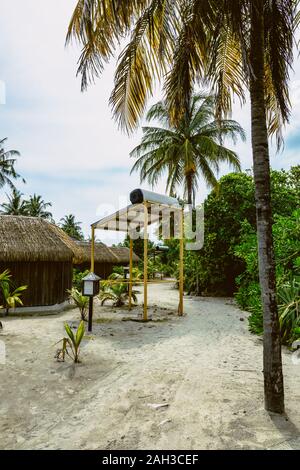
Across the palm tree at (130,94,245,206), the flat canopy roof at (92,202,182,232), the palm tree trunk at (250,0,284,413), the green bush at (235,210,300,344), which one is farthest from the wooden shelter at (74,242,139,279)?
the palm tree trunk at (250,0,284,413)

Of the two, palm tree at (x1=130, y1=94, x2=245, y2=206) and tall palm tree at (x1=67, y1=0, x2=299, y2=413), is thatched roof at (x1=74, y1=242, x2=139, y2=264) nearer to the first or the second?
palm tree at (x1=130, y1=94, x2=245, y2=206)

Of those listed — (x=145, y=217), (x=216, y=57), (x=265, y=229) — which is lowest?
(x=265, y=229)

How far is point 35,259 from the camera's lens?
10.3 metres

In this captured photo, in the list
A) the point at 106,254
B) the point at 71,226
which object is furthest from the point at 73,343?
the point at 71,226

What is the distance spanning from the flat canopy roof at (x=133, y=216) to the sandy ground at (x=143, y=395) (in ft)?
12.2

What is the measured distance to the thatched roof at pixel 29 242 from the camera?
10.2m

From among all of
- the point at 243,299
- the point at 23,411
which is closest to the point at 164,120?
the point at 243,299

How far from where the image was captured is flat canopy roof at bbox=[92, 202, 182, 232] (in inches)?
357

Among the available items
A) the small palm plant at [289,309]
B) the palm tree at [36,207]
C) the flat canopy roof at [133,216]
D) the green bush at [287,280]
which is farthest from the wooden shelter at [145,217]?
the palm tree at [36,207]

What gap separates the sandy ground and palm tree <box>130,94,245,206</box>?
11338 millimetres

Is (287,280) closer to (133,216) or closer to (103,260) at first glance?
(133,216)

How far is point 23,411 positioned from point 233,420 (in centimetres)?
231

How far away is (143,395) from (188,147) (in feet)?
45.3

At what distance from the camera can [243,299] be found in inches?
442
